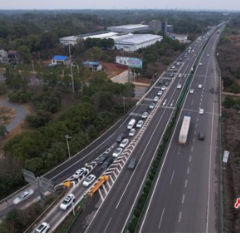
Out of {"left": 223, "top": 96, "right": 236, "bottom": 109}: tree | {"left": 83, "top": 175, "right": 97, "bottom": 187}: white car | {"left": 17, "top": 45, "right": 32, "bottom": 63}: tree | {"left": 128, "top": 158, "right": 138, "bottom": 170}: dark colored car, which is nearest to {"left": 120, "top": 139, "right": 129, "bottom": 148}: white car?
{"left": 128, "top": 158, "right": 138, "bottom": 170}: dark colored car

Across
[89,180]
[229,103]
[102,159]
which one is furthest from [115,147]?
[229,103]

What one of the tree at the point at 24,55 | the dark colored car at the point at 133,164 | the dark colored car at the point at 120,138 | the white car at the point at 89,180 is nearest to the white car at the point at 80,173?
the white car at the point at 89,180

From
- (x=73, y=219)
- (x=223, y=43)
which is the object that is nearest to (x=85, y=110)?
(x=73, y=219)

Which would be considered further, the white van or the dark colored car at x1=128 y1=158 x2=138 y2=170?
the white van

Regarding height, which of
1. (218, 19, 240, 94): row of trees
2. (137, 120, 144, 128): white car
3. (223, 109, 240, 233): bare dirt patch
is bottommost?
(223, 109, 240, 233): bare dirt patch

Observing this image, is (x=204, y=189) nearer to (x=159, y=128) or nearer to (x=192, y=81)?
(x=159, y=128)

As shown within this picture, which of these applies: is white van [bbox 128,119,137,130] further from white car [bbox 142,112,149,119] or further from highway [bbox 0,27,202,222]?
white car [bbox 142,112,149,119]
